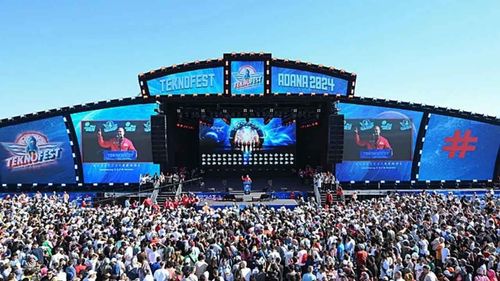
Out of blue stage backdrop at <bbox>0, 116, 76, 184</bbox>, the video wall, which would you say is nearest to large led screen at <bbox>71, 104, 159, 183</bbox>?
blue stage backdrop at <bbox>0, 116, 76, 184</bbox>

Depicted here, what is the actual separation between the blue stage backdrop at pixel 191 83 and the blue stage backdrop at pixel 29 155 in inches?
376

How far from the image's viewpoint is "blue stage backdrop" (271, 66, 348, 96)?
30.2 meters

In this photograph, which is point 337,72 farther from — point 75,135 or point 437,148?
point 75,135

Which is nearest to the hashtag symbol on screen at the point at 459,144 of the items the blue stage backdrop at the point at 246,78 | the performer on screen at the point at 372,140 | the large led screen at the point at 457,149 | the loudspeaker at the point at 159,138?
the large led screen at the point at 457,149

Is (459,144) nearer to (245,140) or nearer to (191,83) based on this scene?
(245,140)

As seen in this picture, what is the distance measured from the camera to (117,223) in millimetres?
16125

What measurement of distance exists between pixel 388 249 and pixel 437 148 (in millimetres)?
25444

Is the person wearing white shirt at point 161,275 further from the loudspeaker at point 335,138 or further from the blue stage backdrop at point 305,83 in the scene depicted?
the blue stage backdrop at point 305,83

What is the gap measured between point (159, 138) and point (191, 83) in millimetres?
4317

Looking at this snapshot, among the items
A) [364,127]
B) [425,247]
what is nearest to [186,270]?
[425,247]

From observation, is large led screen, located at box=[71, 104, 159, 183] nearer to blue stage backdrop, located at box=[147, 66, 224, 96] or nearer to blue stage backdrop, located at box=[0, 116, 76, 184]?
blue stage backdrop, located at box=[0, 116, 76, 184]

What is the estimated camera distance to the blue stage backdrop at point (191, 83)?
→ 30.3 m

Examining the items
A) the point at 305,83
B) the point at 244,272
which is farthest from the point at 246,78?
the point at 244,272

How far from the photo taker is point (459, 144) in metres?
34.3
